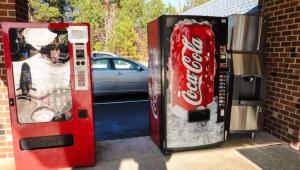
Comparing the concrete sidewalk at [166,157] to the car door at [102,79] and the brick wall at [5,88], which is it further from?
the car door at [102,79]

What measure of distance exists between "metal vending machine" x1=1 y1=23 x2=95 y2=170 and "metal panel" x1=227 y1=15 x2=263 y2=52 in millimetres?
2143

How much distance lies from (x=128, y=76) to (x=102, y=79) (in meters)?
0.77

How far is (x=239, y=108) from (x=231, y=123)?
267mm

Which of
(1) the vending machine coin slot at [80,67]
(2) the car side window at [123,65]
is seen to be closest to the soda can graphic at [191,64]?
(1) the vending machine coin slot at [80,67]

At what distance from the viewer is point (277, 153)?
378 centimetres

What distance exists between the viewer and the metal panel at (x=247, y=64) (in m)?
3.92

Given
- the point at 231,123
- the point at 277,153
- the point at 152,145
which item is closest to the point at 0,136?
the point at 152,145

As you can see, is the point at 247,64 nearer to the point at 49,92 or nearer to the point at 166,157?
the point at 166,157

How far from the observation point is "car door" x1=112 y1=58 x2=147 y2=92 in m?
7.59

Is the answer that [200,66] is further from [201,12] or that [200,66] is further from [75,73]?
[201,12]

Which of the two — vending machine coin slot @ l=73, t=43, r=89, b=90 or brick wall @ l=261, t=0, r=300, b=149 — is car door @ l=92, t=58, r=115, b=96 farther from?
brick wall @ l=261, t=0, r=300, b=149

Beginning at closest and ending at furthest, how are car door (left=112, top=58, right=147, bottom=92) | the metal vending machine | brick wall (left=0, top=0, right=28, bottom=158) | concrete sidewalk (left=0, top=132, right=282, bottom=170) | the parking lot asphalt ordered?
1. the metal vending machine
2. brick wall (left=0, top=0, right=28, bottom=158)
3. concrete sidewalk (left=0, top=132, right=282, bottom=170)
4. the parking lot asphalt
5. car door (left=112, top=58, right=147, bottom=92)

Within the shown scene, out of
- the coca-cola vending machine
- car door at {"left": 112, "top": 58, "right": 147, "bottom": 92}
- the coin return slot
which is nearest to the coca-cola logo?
the coca-cola vending machine

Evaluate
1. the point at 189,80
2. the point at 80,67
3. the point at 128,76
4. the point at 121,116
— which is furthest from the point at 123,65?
the point at 80,67
